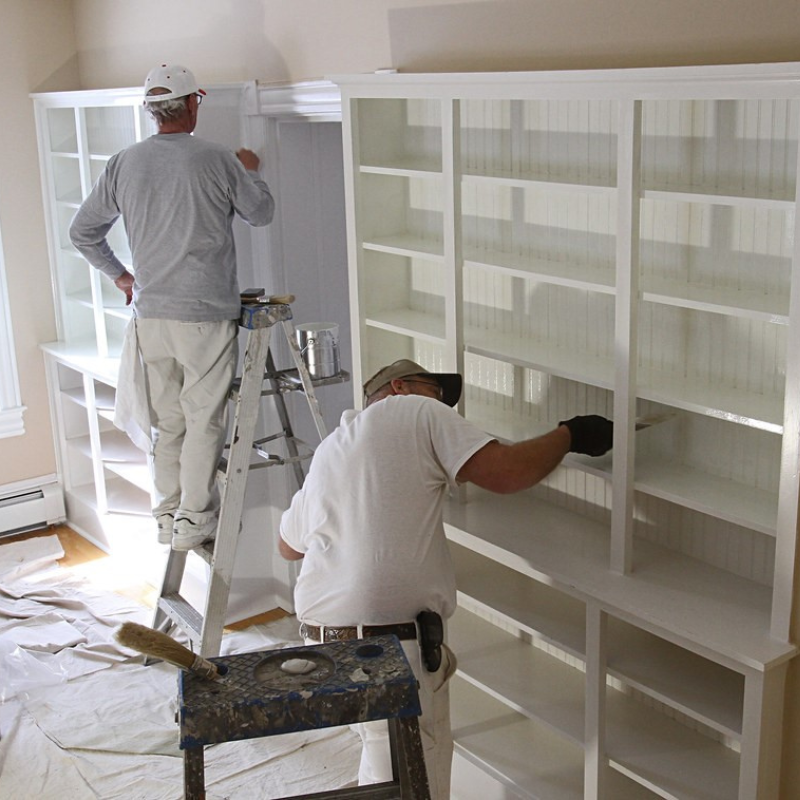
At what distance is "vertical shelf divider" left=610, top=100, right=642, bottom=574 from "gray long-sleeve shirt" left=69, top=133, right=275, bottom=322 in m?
1.74

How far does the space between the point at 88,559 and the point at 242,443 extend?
214cm

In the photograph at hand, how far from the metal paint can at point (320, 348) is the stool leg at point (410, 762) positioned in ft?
6.51

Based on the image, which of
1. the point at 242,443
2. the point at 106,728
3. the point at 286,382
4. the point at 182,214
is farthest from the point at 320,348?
the point at 106,728

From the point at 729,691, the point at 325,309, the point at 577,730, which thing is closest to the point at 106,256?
the point at 325,309

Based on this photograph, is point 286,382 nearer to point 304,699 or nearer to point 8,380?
point 304,699

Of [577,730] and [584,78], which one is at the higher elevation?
[584,78]

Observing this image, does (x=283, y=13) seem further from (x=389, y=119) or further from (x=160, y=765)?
(x=160, y=765)

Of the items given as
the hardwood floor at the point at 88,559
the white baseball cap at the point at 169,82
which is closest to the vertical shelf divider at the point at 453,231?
the white baseball cap at the point at 169,82

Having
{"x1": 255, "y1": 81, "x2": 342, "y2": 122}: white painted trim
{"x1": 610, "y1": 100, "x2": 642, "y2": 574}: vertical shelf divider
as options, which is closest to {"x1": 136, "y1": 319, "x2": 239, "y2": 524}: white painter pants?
{"x1": 255, "y1": 81, "x2": 342, "y2": 122}: white painted trim

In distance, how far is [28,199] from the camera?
18.9ft

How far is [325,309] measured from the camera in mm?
4645

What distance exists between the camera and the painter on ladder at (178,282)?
3.87 metres

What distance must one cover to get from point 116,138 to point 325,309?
63.3 inches

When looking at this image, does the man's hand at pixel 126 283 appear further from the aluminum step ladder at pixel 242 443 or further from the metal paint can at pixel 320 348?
the metal paint can at pixel 320 348
